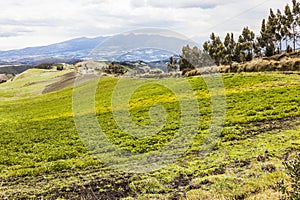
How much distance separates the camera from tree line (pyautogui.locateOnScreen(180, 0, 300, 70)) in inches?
3627

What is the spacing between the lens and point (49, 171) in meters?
18.4

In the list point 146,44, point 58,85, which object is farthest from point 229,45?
point 146,44

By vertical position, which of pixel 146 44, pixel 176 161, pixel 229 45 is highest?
pixel 229 45

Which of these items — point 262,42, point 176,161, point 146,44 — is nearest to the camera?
point 176,161

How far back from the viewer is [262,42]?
102500mm

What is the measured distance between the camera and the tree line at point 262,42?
92125mm

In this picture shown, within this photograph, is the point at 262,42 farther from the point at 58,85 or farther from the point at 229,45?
the point at 58,85

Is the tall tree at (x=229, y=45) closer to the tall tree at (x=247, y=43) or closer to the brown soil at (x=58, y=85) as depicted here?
the tall tree at (x=247, y=43)

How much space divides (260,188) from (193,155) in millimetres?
7188

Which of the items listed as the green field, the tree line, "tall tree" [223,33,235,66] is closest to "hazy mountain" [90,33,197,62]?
the green field

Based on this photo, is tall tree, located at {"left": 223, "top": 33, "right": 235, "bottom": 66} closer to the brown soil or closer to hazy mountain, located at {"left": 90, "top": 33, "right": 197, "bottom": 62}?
the brown soil

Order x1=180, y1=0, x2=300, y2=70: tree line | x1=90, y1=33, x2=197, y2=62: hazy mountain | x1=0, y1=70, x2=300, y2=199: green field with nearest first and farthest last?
x1=0, y1=70, x2=300, y2=199: green field, x1=90, y1=33, x2=197, y2=62: hazy mountain, x1=180, y1=0, x2=300, y2=70: tree line

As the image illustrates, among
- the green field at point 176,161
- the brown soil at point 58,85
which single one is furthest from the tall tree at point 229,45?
the green field at point 176,161

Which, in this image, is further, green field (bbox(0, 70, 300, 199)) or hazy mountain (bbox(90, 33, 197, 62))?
hazy mountain (bbox(90, 33, 197, 62))
